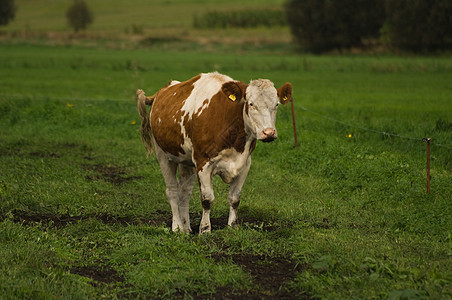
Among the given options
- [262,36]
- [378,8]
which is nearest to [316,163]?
[378,8]

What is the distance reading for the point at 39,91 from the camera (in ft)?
88.6

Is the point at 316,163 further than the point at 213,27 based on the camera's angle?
No

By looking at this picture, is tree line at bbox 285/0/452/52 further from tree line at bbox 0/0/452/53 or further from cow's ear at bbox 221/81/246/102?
cow's ear at bbox 221/81/246/102

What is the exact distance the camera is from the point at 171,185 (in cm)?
957

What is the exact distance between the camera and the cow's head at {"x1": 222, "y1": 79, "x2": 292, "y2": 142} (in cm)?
783

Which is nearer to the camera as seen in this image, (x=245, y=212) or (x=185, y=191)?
(x=185, y=191)

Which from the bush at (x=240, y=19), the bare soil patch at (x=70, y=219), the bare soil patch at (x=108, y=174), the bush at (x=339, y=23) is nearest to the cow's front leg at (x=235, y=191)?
the bare soil patch at (x=70, y=219)

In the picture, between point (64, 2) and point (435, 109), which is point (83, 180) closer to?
point (435, 109)

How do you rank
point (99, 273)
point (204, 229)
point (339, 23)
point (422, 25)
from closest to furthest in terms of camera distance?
point (99, 273) → point (204, 229) → point (422, 25) → point (339, 23)

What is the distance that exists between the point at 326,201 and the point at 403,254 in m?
3.27

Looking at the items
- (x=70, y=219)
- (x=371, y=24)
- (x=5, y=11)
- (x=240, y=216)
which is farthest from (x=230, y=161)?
(x=5, y=11)

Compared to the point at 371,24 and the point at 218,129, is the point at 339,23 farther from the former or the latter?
the point at 218,129

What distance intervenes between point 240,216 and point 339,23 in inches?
2004

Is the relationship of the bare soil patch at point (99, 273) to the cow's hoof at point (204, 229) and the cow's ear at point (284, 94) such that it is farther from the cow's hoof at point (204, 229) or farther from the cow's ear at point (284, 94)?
the cow's ear at point (284, 94)
